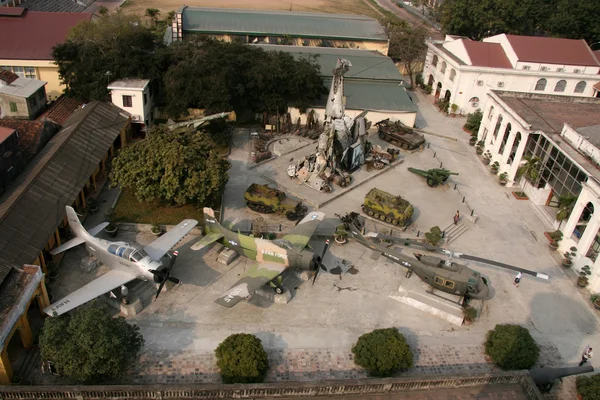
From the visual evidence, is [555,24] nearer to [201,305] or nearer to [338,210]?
[338,210]

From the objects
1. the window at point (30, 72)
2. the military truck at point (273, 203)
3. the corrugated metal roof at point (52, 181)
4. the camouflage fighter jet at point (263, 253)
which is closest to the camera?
the camouflage fighter jet at point (263, 253)

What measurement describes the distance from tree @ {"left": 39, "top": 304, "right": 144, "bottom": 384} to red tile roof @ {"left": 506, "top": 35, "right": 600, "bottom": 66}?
58.3 metres

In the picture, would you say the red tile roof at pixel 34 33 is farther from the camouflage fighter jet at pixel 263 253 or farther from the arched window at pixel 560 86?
the arched window at pixel 560 86

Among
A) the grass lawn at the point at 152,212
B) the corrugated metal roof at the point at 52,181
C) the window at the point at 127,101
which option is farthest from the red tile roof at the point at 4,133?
the window at the point at 127,101

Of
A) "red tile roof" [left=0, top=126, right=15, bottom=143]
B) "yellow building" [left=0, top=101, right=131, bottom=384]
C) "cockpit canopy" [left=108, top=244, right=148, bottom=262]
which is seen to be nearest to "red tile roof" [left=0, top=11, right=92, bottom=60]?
"yellow building" [left=0, top=101, right=131, bottom=384]

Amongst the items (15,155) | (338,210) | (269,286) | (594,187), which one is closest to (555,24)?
(594,187)

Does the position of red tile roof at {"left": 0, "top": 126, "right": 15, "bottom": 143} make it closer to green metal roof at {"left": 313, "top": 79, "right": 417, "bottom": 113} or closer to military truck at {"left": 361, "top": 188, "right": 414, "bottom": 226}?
military truck at {"left": 361, "top": 188, "right": 414, "bottom": 226}

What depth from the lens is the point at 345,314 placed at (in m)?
30.4

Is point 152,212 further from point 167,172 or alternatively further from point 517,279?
point 517,279

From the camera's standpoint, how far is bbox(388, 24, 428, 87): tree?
71938 mm

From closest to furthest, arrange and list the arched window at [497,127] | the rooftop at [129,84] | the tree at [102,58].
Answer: the rooftop at [129,84]
the tree at [102,58]
the arched window at [497,127]

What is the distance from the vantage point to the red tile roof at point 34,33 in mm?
53500

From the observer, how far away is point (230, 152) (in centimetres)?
4884

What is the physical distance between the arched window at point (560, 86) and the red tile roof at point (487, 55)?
7150mm
